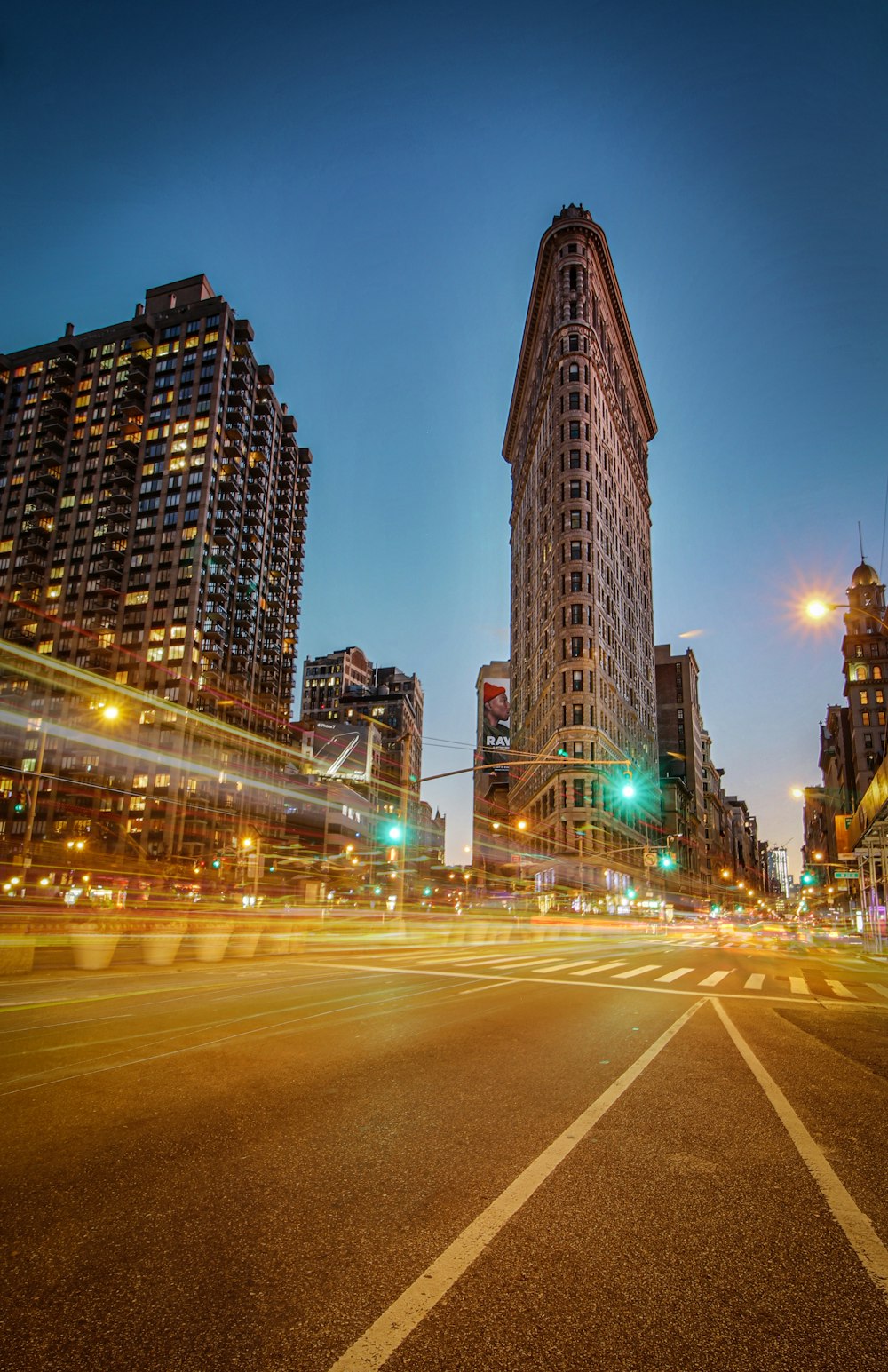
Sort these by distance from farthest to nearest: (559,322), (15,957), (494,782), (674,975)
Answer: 1. (494,782)
2. (559,322)
3. (674,975)
4. (15,957)

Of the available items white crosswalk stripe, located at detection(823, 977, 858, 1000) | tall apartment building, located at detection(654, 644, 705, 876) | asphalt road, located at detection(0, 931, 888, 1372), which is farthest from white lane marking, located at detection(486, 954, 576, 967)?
tall apartment building, located at detection(654, 644, 705, 876)

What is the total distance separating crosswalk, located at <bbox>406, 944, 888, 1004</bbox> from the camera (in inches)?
584

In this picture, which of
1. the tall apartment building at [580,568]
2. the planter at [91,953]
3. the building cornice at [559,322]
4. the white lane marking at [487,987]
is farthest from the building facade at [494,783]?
the white lane marking at [487,987]

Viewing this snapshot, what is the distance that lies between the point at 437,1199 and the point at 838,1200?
2159 millimetres

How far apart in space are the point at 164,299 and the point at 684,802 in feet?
438

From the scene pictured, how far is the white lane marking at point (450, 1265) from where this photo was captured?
2.43 m

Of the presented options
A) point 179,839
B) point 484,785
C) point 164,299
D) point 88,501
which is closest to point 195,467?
point 88,501

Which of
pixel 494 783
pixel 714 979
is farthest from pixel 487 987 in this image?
pixel 494 783

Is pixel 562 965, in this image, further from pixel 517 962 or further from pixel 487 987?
pixel 487 987

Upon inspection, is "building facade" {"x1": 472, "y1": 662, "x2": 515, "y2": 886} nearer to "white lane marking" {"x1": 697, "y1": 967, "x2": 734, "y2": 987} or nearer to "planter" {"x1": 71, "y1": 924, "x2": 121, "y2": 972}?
"white lane marking" {"x1": 697, "y1": 967, "x2": 734, "y2": 987}

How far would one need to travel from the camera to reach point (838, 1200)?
382 cm

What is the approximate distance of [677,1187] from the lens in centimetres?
398

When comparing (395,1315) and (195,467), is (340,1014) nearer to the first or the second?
(395,1315)

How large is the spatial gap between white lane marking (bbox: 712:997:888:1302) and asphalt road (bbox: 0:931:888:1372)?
0.7 inches
